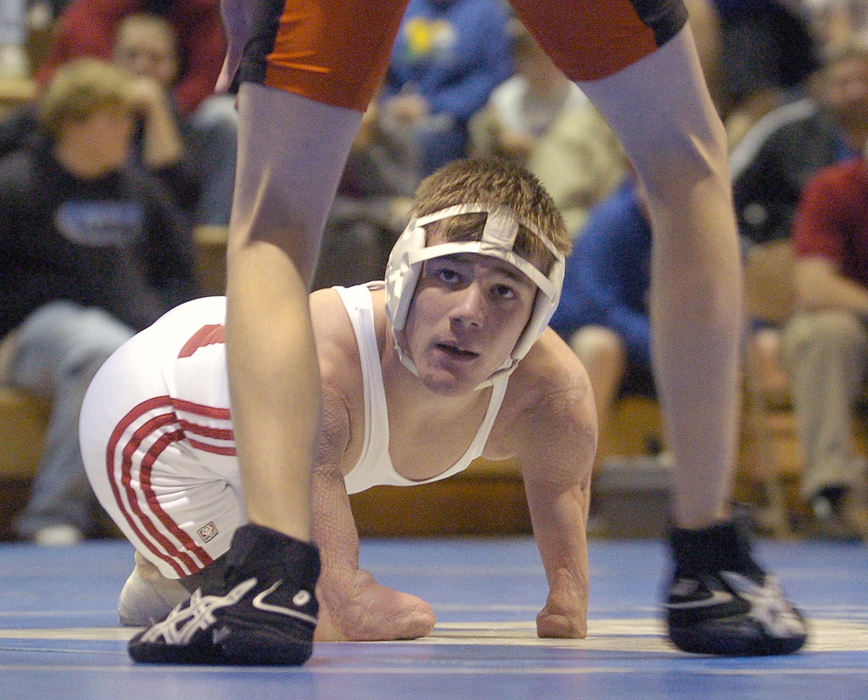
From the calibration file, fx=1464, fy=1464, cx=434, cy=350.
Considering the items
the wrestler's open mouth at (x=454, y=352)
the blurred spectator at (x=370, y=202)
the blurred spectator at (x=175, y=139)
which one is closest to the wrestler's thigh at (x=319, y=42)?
the wrestler's open mouth at (x=454, y=352)

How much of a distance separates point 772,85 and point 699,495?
6.23m

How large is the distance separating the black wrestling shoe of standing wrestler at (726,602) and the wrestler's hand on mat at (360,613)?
488mm

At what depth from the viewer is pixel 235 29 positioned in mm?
1837

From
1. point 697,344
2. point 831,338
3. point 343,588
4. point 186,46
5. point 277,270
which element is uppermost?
point 186,46

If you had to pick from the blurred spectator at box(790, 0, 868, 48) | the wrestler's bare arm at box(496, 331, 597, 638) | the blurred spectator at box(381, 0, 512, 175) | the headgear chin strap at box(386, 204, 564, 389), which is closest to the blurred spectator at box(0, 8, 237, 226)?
the blurred spectator at box(381, 0, 512, 175)

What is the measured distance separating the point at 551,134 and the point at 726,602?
17.8ft

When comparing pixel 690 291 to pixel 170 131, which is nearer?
pixel 690 291

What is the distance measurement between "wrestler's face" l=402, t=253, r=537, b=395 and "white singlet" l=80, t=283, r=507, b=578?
0.64 ft

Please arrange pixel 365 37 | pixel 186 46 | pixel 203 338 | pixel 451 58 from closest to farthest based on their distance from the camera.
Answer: pixel 365 37
pixel 203 338
pixel 186 46
pixel 451 58

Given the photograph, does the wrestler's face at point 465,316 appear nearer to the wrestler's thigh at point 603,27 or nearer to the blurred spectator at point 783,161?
the wrestler's thigh at point 603,27

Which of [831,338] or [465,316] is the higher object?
[465,316]

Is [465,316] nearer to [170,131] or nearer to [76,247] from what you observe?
[76,247]

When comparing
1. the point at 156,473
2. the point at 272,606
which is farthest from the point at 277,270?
the point at 156,473

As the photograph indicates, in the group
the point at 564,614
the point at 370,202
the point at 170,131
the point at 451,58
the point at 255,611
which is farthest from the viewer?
the point at 451,58
